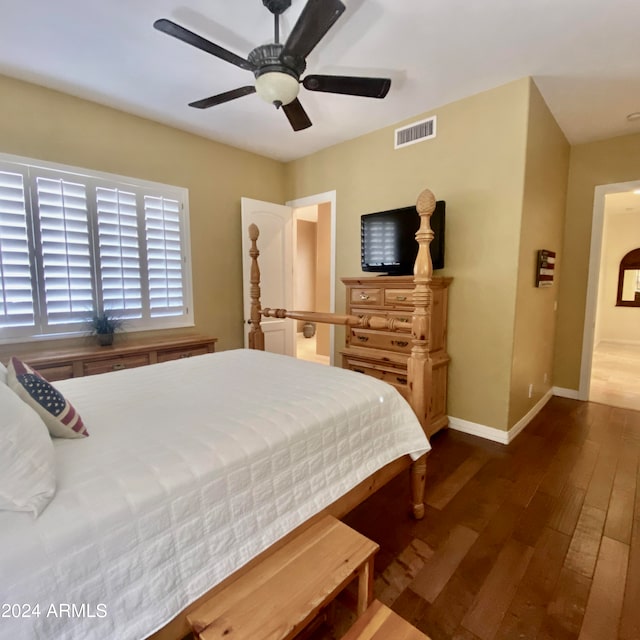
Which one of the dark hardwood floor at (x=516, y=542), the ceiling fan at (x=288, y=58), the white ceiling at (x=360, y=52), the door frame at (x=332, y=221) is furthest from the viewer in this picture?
the door frame at (x=332, y=221)

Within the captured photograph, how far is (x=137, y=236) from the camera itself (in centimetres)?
309

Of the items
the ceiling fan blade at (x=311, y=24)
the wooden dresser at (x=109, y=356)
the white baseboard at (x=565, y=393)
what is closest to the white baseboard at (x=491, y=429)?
the white baseboard at (x=565, y=393)

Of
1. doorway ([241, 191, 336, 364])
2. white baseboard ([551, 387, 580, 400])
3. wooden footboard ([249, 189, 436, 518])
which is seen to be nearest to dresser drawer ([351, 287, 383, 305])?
doorway ([241, 191, 336, 364])

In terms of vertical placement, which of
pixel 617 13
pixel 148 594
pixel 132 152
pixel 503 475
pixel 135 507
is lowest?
pixel 503 475

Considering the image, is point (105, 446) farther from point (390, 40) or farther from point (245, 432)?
point (390, 40)

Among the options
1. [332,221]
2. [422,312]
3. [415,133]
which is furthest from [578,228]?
[422,312]

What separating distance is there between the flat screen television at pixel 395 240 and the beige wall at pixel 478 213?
0.18 meters

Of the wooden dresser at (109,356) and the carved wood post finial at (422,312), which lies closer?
the carved wood post finial at (422,312)

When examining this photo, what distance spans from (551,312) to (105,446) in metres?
4.13

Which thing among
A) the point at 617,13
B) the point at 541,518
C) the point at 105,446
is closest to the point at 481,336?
the point at 541,518

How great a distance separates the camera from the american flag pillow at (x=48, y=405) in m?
1.05

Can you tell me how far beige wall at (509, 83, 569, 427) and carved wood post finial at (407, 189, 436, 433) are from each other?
1.33m

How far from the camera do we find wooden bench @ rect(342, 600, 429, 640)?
0.93 meters

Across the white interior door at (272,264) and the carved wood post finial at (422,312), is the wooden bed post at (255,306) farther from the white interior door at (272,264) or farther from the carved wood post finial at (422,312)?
the carved wood post finial at (422,312)
